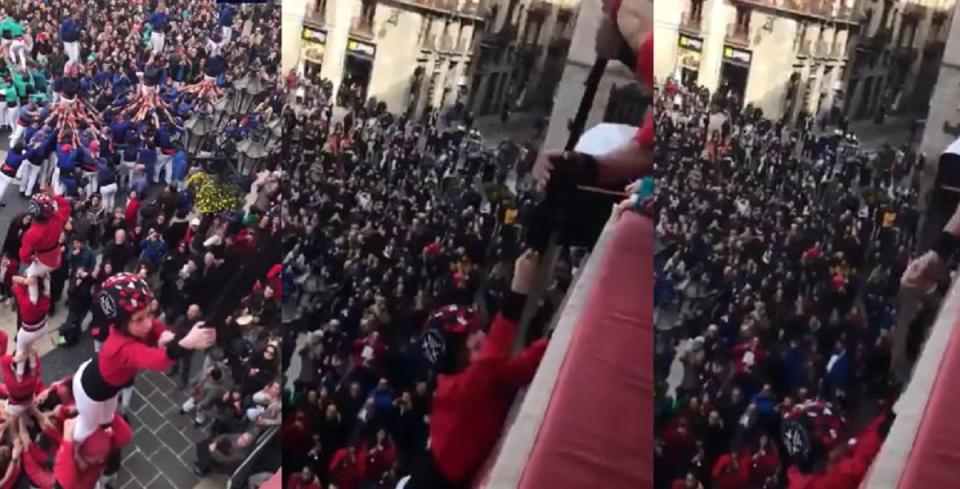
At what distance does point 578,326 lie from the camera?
4.81 ft

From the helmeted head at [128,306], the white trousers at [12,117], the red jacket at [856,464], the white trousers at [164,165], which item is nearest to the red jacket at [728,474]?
the red jacket at [856,464]

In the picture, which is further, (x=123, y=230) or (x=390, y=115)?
(x=123, y=230)

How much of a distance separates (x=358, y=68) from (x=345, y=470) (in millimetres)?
735

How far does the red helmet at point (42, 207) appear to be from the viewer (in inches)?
72.6

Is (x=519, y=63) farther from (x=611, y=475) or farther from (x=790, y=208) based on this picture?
(x=611, y=475)

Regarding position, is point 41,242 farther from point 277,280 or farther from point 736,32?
point 736,32

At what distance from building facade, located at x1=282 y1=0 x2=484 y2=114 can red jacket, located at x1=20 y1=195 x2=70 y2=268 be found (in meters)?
0.69

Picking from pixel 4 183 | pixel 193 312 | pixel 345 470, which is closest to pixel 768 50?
pixel 345 470

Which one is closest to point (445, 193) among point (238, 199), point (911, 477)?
point (238, 199)

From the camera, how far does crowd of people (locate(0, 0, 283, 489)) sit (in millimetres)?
1627

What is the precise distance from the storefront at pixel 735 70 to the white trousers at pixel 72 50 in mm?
1434

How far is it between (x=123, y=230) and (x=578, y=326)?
1.01 m

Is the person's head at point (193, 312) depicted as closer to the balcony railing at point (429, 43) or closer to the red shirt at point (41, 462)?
the red shirt at point (41, 462)

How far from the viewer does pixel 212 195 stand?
1.71 meters
